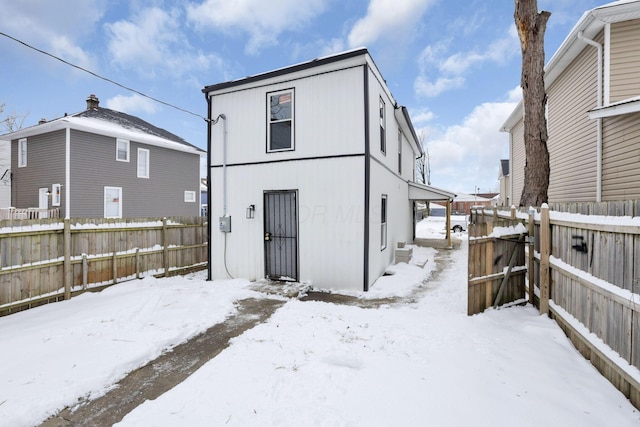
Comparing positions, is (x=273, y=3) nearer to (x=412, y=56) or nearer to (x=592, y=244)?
(x=412, y=56)

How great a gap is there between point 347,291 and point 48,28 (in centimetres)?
1086

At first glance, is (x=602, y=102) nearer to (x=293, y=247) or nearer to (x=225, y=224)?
(x=293, y=247)

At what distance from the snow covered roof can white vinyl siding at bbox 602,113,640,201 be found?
1890cm

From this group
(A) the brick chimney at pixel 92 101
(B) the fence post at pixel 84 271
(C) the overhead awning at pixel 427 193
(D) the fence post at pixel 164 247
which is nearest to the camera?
(B) the fence post at pixel 84 271

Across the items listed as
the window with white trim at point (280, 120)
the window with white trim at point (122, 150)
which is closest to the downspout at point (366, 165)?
the window with white trim at point (280, 120)

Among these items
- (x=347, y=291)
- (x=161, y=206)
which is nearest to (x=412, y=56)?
(x=347, y=291)

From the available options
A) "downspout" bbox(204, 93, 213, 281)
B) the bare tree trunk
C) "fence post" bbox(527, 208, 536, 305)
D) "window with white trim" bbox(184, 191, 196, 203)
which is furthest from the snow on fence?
"window with white trim" bbox(184, 191, 196, 203)

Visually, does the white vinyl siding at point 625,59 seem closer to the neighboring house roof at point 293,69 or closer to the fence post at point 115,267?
the neighboring house roof at point 293,69

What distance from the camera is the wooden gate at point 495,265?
445 centimetres

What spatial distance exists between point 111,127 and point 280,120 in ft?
40.7

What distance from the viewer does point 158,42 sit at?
1038 cm

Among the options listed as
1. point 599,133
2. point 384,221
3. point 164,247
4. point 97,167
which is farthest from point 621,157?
point 97,167

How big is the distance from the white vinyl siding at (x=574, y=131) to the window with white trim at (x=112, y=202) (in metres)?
19.3

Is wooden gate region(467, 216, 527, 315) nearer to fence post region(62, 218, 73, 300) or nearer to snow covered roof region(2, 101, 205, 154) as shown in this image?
fence post region(62, 218, 73, 300)
